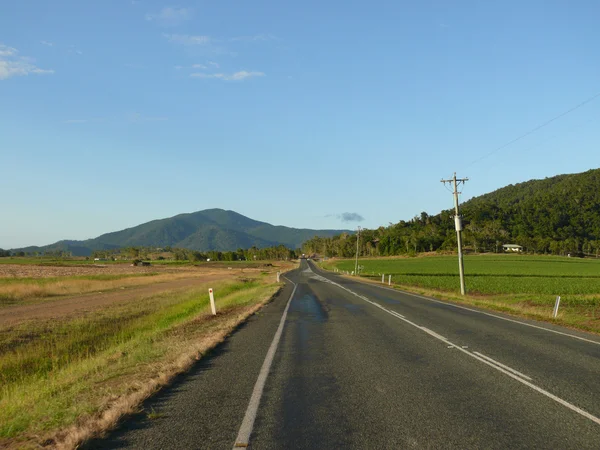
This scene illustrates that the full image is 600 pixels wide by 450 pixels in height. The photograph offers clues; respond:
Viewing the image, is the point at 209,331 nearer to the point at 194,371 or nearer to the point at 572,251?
the point at 194,371

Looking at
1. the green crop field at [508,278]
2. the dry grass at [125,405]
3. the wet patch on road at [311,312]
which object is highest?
the dry grass at [125,405]

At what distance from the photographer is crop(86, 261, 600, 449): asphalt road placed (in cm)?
523

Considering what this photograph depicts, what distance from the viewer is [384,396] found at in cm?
689

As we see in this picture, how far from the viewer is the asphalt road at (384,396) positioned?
5.23m

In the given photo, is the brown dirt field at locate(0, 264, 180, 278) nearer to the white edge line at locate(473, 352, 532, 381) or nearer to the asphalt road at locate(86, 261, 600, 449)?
the asphalt road at locate(86, 261, 600, 449)

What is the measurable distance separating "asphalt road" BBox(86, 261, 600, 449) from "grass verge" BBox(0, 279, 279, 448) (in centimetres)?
44

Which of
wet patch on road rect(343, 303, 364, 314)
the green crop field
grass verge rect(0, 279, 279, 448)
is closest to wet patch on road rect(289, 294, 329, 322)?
wet patch on road rect(343, 303, 364, 314)

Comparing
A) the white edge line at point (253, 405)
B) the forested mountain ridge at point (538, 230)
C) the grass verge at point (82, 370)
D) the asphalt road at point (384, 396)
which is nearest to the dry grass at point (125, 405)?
the grass verge at point (82, 370)

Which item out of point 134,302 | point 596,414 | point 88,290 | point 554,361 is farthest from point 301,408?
point 88,290

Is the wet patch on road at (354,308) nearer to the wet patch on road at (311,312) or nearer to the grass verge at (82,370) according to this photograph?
the wet patch on road at (311,312)

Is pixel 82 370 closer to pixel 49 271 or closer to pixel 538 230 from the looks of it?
pixel 49 271

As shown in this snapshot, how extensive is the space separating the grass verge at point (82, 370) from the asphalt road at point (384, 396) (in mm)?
444

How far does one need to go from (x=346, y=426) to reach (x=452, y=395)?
2251 mm

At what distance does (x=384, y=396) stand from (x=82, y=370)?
6.89m
